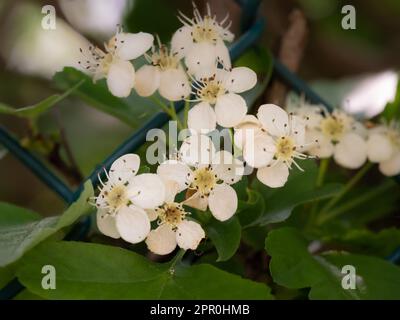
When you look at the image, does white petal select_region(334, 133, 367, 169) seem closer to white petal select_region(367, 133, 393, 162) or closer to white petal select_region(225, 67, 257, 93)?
white petal select_region(367, 133, 393, 162)

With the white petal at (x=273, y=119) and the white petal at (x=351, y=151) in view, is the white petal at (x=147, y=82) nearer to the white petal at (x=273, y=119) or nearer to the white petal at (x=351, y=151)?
the white petal at (x=273, y=119)

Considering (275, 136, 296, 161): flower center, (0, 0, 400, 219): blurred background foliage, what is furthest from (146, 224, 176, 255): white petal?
(0, 0, 400, 219): blurred background foliage

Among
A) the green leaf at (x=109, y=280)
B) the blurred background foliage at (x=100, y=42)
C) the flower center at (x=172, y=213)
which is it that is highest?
the blurred background foliage at (x=100, y=42)

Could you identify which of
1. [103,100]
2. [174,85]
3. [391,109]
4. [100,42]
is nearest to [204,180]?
[174,85]

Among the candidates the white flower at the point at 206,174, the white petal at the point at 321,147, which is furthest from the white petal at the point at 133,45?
the white petal at the point at 321,147

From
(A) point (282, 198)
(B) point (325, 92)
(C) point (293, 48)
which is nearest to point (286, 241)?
(A) point (282, 198)

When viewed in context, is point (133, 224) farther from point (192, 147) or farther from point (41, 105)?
point (41, 105)
